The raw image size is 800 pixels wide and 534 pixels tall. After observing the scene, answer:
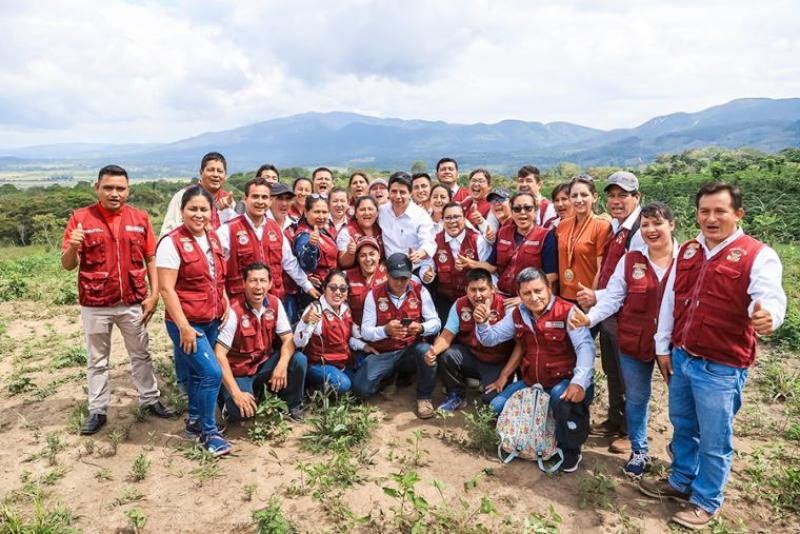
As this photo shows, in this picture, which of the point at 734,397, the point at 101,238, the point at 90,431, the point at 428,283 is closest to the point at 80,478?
the point at 90,431

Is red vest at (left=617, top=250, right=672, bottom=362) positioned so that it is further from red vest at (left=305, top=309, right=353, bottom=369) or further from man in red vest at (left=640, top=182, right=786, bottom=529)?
red vest at (left=305, top=309, right=353, bottom=369)

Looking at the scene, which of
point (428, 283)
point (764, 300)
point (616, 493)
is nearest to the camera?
point (764, 300)

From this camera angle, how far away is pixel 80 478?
3863mm

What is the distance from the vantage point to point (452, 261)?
17.8ft

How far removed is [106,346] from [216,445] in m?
1.44

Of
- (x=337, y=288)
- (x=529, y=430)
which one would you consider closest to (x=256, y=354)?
(x=337, y=288)

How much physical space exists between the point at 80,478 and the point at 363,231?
343cm

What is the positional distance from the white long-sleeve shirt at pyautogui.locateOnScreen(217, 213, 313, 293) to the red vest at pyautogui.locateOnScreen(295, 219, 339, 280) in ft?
0.61

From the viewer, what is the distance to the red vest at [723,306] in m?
3.03

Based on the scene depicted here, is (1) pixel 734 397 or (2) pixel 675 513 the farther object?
(2) pixel 675 513

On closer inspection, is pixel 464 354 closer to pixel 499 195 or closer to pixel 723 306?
pixel 499 195

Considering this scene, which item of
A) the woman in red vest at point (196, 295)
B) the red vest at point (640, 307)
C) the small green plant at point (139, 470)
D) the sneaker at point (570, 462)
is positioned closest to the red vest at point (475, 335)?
the sneaker at point (570, 462)

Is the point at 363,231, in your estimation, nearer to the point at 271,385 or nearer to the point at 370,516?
the point at 271,385

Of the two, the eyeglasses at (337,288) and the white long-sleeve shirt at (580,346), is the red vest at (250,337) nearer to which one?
the eyeglasses at (337,288)
